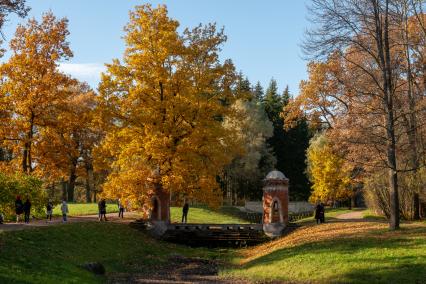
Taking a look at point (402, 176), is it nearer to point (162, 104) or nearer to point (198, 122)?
point (198, 122)

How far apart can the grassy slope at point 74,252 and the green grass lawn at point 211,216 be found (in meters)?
12.0

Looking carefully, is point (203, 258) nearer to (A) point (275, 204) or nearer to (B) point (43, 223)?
(A) point (275, 204)

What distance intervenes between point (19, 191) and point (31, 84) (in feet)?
25.8

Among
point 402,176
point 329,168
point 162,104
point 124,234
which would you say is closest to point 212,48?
point 162,104

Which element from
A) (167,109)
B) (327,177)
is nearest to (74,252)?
(167,109)

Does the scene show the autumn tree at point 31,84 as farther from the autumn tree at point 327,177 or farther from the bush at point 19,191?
the autumn tree at point 327,177

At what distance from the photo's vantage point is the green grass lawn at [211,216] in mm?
42938

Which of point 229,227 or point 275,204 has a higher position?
point 275,204

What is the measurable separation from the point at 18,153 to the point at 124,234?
11841 mm

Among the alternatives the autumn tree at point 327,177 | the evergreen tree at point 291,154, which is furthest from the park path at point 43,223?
the evergreen tree at point 291,154

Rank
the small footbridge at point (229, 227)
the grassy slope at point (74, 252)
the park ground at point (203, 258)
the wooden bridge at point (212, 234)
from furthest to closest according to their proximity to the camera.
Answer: the wooden bridge at point (212, 234), the small footbridge at point (229, 227), the park ground at point (203, 258), the grassy slope at point (74, 252)

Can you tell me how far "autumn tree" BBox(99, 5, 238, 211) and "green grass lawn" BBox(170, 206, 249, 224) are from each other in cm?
1131

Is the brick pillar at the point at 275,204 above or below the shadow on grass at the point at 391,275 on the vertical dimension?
above

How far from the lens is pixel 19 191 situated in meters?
28.0
